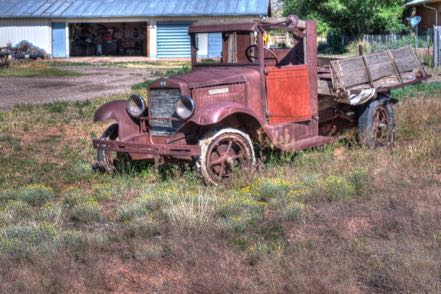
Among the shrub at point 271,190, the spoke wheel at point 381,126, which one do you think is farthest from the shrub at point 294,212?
the spoke wheel at point 381,126

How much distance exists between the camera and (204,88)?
8570mm

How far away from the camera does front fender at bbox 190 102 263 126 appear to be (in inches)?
316

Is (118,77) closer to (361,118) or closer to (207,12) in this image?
(207,12)

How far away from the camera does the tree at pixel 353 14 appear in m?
35.8

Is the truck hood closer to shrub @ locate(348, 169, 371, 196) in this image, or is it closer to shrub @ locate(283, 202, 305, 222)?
shrub @ locate(348, 169, 371, 196)

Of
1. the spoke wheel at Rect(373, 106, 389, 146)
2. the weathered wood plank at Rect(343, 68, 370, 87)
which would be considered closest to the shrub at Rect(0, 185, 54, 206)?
the weathered wood plank at Rect(343, 68, 370, 87)

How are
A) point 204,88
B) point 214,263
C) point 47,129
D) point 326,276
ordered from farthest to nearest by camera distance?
point 47,129, point 204,88, point 214,263, point 326,276

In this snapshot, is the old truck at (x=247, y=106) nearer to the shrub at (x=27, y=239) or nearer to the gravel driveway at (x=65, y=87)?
the shrub at (x=27, y=239)

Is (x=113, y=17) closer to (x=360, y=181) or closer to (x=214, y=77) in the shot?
(x=214, y=77)

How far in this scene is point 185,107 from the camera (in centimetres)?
836

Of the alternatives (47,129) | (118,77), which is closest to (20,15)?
(118,77)

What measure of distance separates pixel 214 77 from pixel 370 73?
308cm

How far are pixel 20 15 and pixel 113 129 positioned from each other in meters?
33.4

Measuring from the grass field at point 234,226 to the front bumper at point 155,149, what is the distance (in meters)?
0.33
